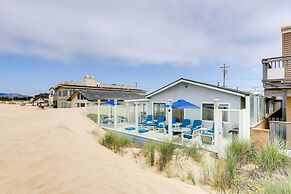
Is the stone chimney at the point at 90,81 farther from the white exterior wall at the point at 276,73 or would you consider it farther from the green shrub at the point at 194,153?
the white exterior wall at the point at 276,73

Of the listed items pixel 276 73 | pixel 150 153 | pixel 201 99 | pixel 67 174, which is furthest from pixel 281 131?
pixel 67 174

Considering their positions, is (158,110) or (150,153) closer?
(150,153)

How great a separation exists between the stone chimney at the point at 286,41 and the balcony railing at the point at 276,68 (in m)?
2.40

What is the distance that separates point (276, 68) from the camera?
35.6ft

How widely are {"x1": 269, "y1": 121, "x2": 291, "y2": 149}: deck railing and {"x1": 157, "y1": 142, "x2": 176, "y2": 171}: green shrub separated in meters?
4.90

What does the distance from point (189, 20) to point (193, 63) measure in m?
22.4

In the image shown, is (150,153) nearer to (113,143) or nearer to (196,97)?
(113,143)

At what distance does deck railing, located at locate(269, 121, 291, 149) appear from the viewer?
30.7 feet

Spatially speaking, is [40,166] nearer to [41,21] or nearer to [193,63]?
[41,21]

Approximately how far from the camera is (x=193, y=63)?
38.8 m

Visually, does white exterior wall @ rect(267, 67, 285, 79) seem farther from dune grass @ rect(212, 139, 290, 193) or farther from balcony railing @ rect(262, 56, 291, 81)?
dune grass @ rect(212, 139, 290, 193)

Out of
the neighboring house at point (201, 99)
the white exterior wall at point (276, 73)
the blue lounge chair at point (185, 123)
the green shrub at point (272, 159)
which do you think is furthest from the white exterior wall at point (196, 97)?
the green shrub at point (272, 159)

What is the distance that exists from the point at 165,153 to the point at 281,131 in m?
5.73

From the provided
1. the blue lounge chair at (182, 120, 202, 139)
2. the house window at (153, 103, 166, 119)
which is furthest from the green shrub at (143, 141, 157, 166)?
the house window at (153, 103, 166, 119)
